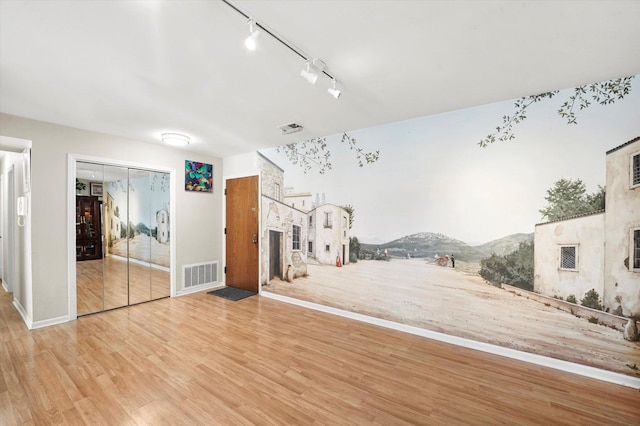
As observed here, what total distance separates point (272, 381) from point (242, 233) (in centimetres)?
298

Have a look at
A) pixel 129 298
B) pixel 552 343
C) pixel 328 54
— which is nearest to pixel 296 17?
pixel 328 54

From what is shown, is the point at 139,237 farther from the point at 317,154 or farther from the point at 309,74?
the point at 309,74

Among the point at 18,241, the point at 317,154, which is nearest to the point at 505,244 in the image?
the point at 317,154

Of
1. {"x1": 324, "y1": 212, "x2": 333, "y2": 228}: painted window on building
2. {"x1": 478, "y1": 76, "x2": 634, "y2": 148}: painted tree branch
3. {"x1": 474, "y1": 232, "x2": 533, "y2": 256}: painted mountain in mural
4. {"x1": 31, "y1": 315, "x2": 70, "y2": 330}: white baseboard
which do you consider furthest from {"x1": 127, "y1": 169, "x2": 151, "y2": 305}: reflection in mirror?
{"x1": 478, "y1": 76, "x2": 634, "y2": 148}: painted tree branch

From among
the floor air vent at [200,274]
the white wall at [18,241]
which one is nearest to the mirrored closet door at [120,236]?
the floor air vent at [200,274]

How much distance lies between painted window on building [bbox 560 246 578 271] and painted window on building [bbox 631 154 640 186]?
67 cm

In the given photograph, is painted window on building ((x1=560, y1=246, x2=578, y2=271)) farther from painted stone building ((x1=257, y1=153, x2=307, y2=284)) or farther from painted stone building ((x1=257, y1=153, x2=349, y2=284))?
painted stone building ((x1=257, y1=153, x2=307, y2=284))

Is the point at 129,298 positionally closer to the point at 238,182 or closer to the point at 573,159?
the point at 238,182

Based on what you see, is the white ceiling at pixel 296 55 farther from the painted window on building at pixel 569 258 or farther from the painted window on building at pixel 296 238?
the painted window on building at pixel 296 238

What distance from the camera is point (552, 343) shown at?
239 centimetres

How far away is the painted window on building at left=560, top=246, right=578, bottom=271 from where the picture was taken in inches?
90.9

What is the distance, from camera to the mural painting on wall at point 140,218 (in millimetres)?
3643

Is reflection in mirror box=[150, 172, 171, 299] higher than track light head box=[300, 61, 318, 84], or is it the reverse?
track light head box=[300, 61, 318, 84]

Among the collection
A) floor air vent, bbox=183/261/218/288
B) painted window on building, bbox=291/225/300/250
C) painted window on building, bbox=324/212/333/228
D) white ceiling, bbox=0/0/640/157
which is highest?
white ceiling, bbox=0/0/640/157
